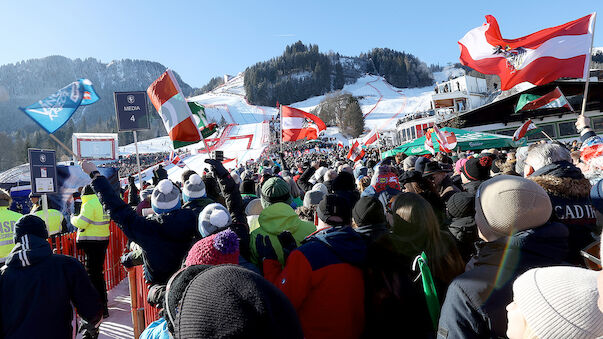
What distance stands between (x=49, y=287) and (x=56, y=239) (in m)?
3.39

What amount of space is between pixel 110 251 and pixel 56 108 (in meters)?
2.74

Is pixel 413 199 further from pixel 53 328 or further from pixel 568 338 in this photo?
pixel 53 328

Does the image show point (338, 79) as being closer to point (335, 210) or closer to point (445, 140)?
point (445, 140)

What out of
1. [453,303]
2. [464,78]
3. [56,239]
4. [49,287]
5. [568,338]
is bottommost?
[56,239]

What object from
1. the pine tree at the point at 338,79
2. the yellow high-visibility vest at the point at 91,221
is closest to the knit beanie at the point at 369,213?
the yellow high-visibility vest at the point at 91,221

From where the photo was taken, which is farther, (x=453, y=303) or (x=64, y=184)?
(x=64, y=184)

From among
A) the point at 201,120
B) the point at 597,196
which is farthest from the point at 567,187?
the point at 201,120

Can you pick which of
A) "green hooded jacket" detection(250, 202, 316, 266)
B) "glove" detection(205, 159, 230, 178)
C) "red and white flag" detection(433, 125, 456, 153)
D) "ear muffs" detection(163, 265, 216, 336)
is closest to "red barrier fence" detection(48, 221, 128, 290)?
"glove" detection(205, 159, 230, 178)

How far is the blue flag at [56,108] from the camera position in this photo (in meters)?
5.37

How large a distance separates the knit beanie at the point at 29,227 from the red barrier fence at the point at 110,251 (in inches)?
126

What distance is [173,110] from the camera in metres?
6.19

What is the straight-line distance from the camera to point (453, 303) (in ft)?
4.89

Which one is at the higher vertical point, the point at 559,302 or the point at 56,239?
the point at 559,302

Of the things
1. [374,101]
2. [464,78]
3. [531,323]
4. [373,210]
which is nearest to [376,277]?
[373,210]
